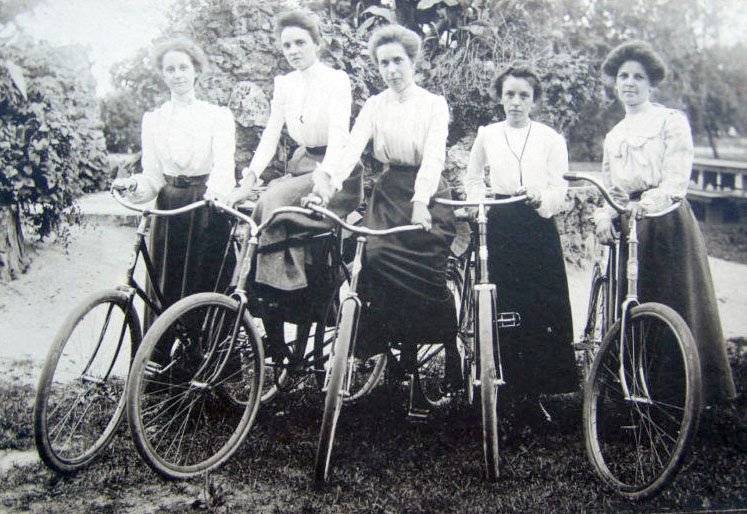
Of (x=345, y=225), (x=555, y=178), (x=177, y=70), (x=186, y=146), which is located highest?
(x=177, y=70)

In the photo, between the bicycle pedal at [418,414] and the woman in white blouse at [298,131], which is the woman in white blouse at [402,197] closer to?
the woman in white blouse at [298,131]

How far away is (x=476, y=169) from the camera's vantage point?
334 cm

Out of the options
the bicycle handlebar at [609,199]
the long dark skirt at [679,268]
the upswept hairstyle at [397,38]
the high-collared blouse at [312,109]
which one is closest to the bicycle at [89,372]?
the high-collared blouse at [312,109]

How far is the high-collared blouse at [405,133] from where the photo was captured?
3023mm

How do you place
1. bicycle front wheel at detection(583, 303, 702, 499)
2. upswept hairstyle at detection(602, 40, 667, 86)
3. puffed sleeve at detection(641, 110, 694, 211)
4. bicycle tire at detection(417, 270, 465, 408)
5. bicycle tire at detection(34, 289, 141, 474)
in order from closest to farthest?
bicycle front wheel at detection(583, 303, 702, 499) < bicycle tire at detection(34, 289, 141, 474) < puffed sleeve at detection(641, 110, 694, 211) < upswept hairstyle at detection(602, 40, 667, 86) < bicycle tire at detection(417, 270, 465, 408)

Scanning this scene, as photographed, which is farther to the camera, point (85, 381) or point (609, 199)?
point (609, 199)

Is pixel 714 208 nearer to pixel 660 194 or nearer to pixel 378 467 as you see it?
pixel 660 194

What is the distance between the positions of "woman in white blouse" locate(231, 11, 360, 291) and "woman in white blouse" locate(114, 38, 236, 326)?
0.20 metres

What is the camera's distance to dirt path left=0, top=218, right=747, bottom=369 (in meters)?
3.05

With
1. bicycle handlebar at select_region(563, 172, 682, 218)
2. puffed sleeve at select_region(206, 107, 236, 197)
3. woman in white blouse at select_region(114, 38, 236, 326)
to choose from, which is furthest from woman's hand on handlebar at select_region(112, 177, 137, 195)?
bicycle handlebar at select_region(563, 172, 682, 218)

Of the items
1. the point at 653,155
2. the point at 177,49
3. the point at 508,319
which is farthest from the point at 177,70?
the point at 653,155

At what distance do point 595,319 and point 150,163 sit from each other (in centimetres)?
242

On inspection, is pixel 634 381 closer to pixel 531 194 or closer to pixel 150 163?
pixel 531 194

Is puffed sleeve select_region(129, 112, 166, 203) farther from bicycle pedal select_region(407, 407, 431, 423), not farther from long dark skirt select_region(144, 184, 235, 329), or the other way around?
bicycle pedal select_region(407, 407, 431, 423)
